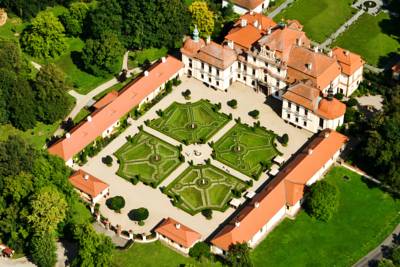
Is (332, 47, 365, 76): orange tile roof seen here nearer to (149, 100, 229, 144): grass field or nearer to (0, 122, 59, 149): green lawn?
(149, 100, 229, 144): grass field

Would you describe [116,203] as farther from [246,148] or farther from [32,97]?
[32,97]

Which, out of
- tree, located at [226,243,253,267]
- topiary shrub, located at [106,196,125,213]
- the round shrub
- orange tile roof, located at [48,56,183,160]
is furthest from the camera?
orange tile roof, located at [48,56,183,160]

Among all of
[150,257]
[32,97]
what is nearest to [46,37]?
[32,97]

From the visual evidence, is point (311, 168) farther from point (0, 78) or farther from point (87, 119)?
point (0, 78)

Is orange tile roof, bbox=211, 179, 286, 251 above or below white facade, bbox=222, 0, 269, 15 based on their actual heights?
below

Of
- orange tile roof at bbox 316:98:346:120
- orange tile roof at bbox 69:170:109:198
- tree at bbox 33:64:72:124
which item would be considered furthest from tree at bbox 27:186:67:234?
orange tile roof at bbox 316:98:346:120

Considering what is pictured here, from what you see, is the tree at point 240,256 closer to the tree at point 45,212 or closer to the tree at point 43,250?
the tree at point 43,250
